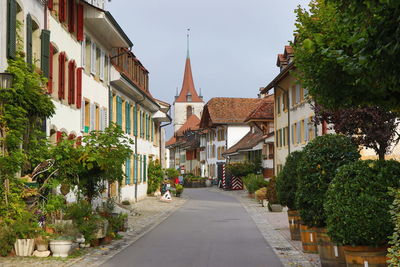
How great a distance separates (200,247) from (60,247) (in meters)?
3.55

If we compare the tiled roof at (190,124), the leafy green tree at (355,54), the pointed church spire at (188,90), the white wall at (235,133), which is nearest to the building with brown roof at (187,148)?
the tiled roof at (190,124)

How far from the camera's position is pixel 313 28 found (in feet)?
39.5

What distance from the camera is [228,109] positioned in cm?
7112

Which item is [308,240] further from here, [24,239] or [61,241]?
[24,239]

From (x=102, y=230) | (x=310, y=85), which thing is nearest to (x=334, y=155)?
(x=310, y=85)

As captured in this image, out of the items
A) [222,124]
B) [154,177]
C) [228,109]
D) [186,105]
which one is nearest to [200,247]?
[154,177]

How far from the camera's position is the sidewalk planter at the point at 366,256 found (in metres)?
8.23

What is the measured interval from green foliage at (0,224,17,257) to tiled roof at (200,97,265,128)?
56939mm

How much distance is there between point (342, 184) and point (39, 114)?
832 cm

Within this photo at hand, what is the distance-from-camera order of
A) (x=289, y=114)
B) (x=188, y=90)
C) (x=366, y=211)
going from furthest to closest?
(x=188, y=90) < (x=289, y=114) < (x=366, y=211)

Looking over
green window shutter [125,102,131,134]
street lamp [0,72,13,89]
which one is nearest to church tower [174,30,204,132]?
green window shutter [125,102,131,134]

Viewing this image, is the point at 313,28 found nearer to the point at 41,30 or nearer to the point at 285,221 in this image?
the point at 41,30

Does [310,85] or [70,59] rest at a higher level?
[70,59]

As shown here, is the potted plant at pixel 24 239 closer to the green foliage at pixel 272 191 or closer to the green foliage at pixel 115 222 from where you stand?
the green foliage at pixel 115 222
